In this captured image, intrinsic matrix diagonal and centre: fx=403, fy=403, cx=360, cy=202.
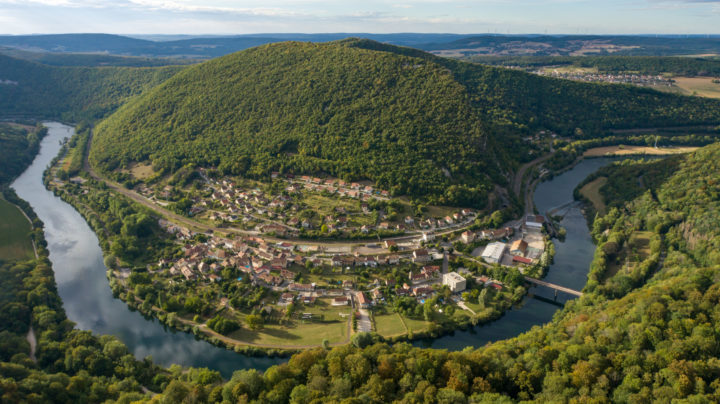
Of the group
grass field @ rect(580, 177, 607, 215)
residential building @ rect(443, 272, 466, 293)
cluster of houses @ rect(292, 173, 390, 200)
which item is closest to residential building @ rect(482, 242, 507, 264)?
residential building @ rect(443, 272, 466, 293)

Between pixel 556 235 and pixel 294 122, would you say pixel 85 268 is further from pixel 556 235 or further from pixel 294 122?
pixel 556 235

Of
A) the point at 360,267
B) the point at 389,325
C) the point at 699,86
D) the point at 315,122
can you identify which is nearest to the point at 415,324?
the point at 389,325

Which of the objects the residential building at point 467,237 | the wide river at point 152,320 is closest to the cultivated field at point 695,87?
the wide river at point 152,320

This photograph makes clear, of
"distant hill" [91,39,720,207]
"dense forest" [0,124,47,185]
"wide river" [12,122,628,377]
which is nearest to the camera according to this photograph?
"wide river" [12,122,628,377]

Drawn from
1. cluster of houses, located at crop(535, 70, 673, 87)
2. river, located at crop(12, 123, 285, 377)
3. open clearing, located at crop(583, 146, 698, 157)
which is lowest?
river, located at crop(12, 123, 285, 377)

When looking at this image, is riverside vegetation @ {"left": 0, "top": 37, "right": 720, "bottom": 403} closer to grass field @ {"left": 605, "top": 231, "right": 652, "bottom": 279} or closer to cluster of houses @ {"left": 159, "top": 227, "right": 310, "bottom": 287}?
grass field @ {"left": 605, "top": 231, "right": 652, "bottom": 279}

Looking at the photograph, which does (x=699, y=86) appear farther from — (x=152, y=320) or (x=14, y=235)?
(x=14, y=235)

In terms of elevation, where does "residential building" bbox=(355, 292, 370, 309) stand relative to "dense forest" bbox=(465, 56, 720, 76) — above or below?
below
